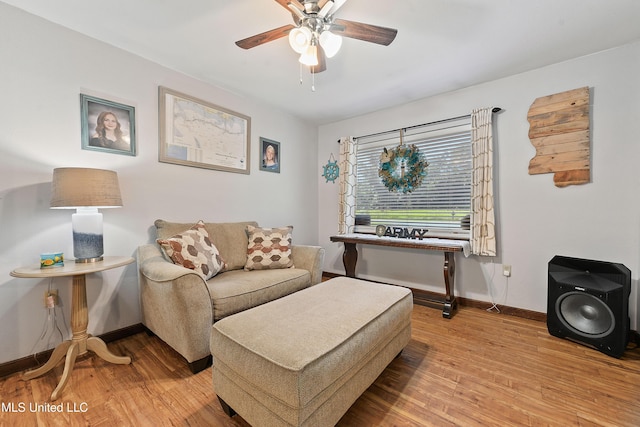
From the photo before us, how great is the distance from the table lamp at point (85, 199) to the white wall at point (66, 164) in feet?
1.08

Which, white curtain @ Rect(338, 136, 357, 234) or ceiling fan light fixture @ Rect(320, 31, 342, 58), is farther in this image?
white curtain @ Rect(338, 136, 357, 234)

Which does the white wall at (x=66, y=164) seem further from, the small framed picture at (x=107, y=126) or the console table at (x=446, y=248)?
the console table at (x=446, y=248)

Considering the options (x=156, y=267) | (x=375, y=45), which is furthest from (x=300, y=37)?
(x=156, y=267)

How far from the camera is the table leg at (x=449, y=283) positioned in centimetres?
253

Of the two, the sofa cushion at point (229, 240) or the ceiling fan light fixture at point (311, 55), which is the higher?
the ceiling fan light fixture at point (311, 55)

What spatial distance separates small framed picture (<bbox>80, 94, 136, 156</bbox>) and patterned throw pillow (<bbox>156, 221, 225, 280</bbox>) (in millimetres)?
859

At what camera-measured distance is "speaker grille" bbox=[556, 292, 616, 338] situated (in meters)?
1.83

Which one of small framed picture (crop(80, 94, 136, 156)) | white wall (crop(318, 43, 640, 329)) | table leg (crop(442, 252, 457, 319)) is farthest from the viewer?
table leg (crop(442, 252, 457, 319))

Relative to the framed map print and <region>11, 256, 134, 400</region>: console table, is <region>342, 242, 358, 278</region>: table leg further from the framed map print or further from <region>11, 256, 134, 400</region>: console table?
<region>11, 256, 134, 400</region>: console table

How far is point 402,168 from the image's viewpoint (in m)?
3.22

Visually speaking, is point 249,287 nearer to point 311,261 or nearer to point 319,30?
point 311,261

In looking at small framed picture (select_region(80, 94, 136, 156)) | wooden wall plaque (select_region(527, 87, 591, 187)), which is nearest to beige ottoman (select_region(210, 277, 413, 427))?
small framed picture (select_region(80, 94, 136, 156))

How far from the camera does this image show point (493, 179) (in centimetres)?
266
